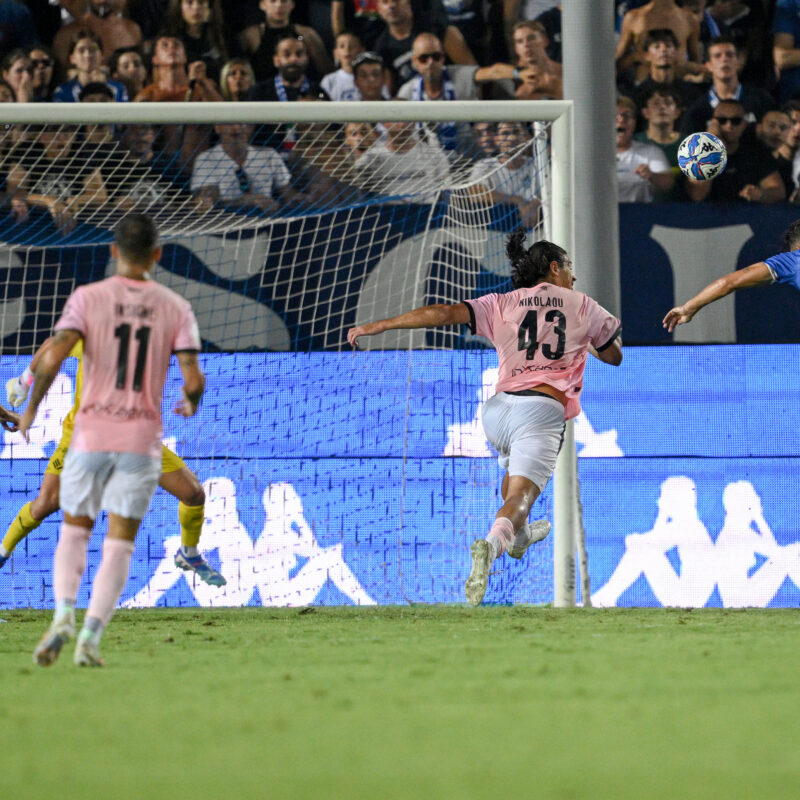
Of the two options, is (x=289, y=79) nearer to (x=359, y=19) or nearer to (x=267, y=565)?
(x=359, y=19)

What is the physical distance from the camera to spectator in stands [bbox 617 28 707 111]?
12.8 meters

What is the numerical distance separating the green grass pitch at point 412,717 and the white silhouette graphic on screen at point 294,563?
9.69 ft

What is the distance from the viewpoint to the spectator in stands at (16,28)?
43.9ft

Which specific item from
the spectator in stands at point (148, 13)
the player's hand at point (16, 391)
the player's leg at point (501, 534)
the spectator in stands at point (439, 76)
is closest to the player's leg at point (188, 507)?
the player's hand at point (16, 391)

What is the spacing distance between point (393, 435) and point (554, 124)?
2.55 metres

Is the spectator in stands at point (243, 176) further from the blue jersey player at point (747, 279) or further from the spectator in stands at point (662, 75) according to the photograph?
the blue jersey player at point (747, 279)

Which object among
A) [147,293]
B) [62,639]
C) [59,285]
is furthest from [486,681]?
[59,285]

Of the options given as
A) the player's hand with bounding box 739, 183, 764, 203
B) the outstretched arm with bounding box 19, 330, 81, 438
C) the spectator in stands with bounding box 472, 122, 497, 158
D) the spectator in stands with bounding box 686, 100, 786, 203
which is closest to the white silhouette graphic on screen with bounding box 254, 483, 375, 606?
the spectator in stands with bounding box 472, 122, 497, 158

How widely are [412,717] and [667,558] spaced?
19.7 ft

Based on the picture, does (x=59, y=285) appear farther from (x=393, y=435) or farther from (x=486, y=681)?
(x=486, y=681)

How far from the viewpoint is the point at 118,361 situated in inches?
199

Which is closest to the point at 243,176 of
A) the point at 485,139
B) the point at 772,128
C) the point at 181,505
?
the point at 485,139

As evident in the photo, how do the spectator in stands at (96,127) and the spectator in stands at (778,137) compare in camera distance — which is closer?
the spectator in stands at (96,127)

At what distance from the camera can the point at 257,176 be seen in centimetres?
1075
